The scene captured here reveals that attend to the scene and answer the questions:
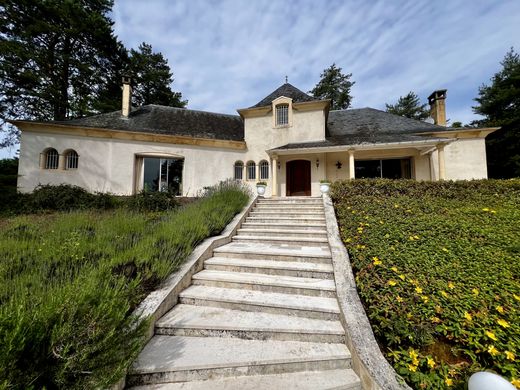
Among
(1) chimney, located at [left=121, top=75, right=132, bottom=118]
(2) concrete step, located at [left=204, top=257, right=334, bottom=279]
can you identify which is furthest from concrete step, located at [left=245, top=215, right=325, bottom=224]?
(1) chimney, located at [left=121, top=75, right=132, bottom=118]

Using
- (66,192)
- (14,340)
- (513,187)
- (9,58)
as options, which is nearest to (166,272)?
(14,340)

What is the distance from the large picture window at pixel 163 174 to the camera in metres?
11.1

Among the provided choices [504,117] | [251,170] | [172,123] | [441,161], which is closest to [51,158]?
[172,123]

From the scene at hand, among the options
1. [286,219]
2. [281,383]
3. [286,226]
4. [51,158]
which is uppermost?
[51,158]

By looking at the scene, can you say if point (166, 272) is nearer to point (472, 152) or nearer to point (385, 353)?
point (385, 353)

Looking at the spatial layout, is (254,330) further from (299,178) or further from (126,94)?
(126,94)

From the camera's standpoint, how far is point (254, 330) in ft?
7.97

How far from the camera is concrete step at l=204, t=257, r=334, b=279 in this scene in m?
3.41

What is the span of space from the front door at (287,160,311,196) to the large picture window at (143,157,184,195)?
235 inches

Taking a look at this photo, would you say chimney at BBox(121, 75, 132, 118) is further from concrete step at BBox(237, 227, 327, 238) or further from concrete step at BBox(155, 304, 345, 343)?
concrete step at BBox(155, 304, 345, 343)

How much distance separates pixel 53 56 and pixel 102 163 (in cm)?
1308

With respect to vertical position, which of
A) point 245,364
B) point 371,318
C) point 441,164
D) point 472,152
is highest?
point 472,152

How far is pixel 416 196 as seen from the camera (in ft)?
19.7

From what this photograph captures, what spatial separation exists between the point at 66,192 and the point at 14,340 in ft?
30.0
